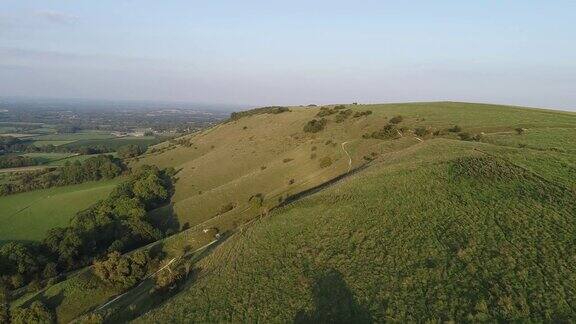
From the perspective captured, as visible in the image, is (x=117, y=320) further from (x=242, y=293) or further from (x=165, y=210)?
(x=165, y=210)

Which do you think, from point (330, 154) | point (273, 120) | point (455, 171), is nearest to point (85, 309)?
point (455, 171)

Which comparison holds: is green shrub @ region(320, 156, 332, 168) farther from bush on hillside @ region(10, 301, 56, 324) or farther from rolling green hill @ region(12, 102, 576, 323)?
bush on hillside @ region(10, 301, 56, 324)

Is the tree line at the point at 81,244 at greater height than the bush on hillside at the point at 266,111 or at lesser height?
lesser

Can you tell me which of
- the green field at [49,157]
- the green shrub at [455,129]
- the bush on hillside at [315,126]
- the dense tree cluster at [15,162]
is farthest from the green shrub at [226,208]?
the dense tree cluster at [15,162]

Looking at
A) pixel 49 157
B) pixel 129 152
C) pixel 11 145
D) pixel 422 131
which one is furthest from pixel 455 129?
pixel 11 145

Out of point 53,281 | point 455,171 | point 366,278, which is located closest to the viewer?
point 366,278

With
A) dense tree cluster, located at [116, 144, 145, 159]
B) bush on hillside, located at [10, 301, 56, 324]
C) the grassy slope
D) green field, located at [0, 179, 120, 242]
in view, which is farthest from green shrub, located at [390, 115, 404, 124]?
dense tree cluster, located at [116, 144, 145, 159]

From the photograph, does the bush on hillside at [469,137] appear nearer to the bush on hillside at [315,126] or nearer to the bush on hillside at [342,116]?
the bush on hillside at [342,116]
